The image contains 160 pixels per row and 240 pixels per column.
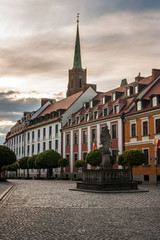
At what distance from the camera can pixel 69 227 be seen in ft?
29.7

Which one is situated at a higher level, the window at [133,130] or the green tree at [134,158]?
the window at [133,130]

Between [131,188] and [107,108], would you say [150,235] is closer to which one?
[131,188]

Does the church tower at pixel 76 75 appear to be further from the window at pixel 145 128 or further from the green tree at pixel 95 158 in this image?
the window at pixel 145 128

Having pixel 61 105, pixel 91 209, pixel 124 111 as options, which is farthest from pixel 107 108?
pixel 91 209

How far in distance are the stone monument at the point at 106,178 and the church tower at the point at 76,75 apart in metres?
71.1

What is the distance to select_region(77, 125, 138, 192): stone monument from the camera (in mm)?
21828

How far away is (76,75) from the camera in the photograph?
311 ft

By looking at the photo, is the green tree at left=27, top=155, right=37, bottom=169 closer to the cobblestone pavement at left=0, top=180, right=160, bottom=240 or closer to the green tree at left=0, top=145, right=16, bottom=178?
the green tree at left=0, top=145, right=16, bottom=178

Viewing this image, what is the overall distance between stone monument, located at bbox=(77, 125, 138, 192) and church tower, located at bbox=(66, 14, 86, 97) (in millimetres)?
71068

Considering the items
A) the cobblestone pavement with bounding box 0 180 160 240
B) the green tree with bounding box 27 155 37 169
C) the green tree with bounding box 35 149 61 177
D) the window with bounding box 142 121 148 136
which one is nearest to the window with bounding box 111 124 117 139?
the window with bounding box 142 121 148 136

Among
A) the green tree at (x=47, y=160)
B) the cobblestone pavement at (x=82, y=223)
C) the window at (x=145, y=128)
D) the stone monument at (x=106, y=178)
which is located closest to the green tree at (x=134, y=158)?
the window at (x=145, y=128)

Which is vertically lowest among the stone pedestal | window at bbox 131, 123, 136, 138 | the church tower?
the stone pedestal

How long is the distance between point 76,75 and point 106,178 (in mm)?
74665

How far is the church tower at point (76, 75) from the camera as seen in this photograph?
94.6m
